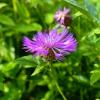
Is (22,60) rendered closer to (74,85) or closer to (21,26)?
(74,85)

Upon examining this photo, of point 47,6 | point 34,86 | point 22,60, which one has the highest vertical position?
point 47,6

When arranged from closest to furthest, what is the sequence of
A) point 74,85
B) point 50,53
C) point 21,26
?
point 50,53, point 74,85, point 21,26

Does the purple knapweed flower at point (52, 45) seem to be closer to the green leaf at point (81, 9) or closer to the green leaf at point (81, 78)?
the green leaf at point (81, 9)

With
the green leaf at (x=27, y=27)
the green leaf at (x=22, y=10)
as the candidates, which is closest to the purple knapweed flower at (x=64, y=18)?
the green leaf at (x=27, y=27)

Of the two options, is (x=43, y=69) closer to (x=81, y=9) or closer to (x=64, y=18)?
(x=64, y=18)

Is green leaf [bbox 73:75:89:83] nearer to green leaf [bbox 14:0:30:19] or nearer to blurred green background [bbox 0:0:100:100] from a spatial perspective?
blurred green background [bbox 0:0:100:100]

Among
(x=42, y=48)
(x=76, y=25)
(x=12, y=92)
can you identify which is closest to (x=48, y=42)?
(x=42, y=48)
